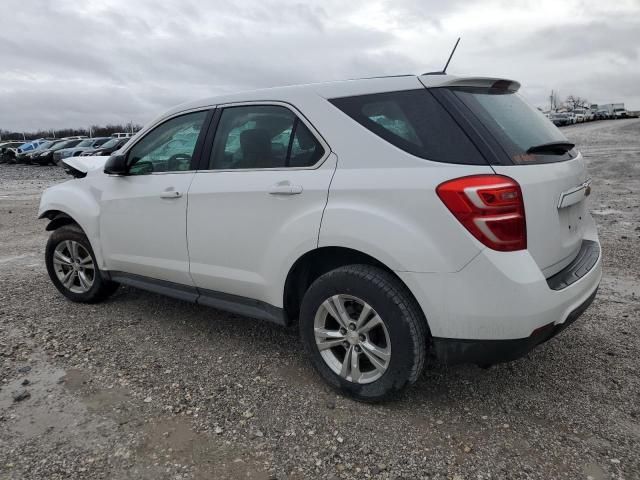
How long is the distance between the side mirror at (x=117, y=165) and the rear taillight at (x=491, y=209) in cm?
260

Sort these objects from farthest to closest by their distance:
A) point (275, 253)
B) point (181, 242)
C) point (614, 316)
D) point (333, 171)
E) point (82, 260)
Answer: point (82, 260)
point (614, 316)
point (181, 242)
point (275, 253)
point (333, 171)

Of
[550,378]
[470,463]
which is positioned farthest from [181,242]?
[550,378]

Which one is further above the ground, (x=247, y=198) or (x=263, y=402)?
(x=247, y=198)

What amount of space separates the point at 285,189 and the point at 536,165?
4.39 ft

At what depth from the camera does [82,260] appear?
14.8ft

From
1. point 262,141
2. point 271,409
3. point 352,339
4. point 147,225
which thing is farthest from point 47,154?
point 352,339

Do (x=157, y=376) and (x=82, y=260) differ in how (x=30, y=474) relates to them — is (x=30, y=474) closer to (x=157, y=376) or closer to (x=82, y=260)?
(x=157, y=376)

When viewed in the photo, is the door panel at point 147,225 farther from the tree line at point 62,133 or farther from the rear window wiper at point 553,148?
the tree line at point 62,133

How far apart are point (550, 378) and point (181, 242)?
2.55 metres

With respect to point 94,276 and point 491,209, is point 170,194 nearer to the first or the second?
point 94,276

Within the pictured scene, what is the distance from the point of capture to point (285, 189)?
2.92m

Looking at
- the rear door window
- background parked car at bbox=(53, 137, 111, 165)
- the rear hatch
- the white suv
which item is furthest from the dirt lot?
background parked car at bbox=(53, 137, 111, 165)

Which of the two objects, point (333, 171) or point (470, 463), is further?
point (333, 171)

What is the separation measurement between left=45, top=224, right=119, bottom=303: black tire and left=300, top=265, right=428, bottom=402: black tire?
7.89 feet
